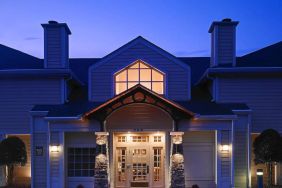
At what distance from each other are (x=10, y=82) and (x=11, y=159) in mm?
3805

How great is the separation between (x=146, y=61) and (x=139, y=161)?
4.64 metres

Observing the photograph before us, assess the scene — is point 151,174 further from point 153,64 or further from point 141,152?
point 153,64

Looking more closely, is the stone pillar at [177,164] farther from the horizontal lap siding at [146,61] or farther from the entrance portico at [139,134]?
the horizontal lap siding at [146,61]

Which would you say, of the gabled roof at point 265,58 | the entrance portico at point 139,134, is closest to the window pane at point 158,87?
the entrance portico at point 139,134

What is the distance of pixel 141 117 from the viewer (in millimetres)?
17141

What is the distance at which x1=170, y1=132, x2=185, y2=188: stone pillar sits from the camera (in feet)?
52.5

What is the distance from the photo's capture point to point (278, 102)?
58.7 ft

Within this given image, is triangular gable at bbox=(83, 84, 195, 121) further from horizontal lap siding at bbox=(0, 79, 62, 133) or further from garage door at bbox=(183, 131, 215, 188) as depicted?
horizontal lap siding at bbox=(0, 79, 62, 133)

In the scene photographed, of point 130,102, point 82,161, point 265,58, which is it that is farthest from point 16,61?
point 265,58

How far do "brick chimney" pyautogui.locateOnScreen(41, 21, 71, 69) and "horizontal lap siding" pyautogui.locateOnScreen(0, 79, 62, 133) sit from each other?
0.85 metres

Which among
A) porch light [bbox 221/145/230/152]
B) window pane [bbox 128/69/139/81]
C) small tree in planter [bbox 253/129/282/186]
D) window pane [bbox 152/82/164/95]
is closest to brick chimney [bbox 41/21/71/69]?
window pane [bbox 128/69/139/81]

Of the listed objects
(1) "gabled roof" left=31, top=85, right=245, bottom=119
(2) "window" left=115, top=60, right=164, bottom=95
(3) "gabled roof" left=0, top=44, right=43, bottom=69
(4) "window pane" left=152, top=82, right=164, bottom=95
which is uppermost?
(3) "gabled roof" left=0, top=44, right=43, bottom=69

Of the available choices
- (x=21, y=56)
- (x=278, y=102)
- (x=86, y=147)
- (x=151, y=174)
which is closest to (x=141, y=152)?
(x=151, y=174)

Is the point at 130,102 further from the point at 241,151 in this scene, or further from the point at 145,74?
the point at 241,151
